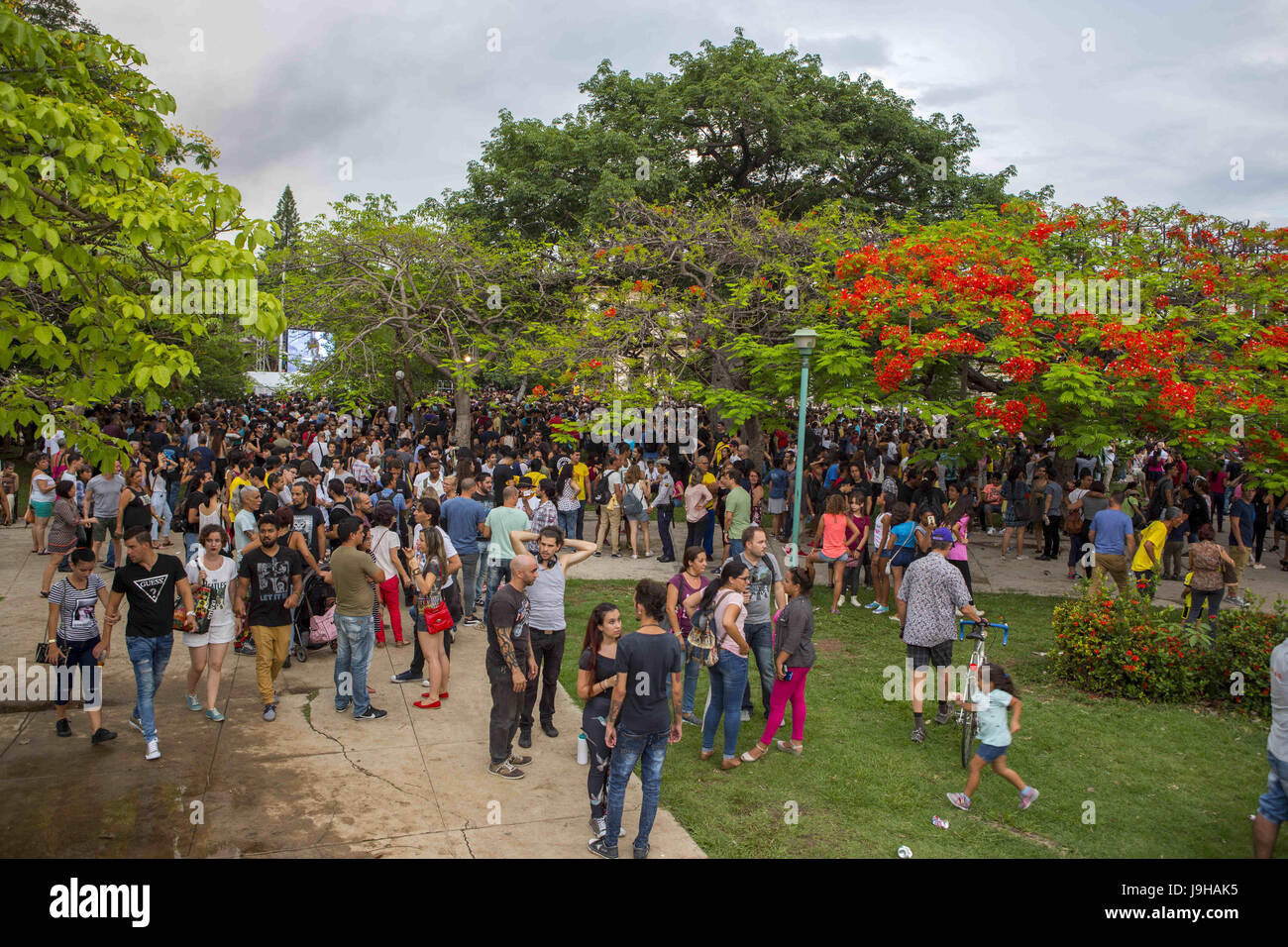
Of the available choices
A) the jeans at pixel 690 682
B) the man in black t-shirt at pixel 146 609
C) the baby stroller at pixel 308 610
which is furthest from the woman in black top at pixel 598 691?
the baby stroller at pixel 308 610

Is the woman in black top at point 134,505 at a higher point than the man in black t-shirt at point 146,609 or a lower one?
higher

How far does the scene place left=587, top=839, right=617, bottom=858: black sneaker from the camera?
5508mm

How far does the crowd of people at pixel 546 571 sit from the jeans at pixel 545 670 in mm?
22

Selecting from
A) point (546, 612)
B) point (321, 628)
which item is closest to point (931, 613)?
point (546, 612)

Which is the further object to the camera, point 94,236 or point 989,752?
point 989,752

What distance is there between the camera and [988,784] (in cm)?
667

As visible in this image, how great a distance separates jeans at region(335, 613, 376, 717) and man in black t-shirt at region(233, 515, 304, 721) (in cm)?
50

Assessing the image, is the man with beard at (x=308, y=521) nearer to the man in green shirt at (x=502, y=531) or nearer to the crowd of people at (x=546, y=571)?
the crowd of people at (x=546, y=571)

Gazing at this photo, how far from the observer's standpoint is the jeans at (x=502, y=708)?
6.49 meters
